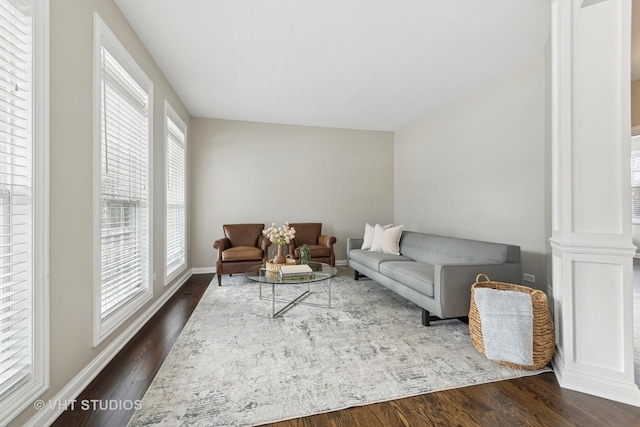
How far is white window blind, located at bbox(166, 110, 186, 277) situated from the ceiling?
61 cm

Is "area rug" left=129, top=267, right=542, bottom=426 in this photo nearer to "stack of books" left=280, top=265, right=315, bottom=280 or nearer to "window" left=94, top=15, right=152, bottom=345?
"stack of books" left=280, top=265, right=315, bottom=280

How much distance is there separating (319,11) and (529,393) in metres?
3.12

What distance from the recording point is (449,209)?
4.19 meters

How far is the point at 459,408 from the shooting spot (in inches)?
62.3

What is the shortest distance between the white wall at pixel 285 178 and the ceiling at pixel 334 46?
100 cm

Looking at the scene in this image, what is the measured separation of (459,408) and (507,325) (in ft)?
2.40

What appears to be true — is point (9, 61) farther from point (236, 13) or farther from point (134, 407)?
point (134, 407)

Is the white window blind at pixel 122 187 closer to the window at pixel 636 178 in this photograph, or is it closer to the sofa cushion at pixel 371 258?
the sofa cushion at pixel 371 258

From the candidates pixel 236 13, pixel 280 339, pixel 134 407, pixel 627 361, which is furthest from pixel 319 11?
pixel 627 361

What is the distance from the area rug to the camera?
1.58 meters

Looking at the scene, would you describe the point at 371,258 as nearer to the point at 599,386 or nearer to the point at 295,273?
the point at 295,273

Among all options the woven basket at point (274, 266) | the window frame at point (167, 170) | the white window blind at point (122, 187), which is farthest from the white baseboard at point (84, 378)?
the woven basket at point (274, 266)

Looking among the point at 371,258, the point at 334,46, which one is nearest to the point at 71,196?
the point at 334,46

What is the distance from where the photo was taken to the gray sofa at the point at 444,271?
250 cm
